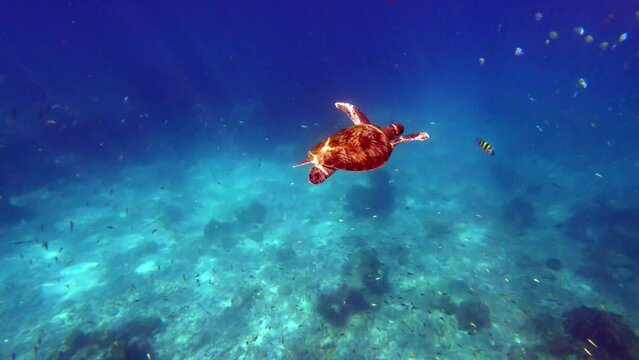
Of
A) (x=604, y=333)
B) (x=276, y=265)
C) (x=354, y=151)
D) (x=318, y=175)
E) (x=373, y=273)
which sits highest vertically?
(x=276, y=265)

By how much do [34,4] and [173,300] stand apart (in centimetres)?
5983

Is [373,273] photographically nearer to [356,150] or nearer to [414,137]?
[414,137]

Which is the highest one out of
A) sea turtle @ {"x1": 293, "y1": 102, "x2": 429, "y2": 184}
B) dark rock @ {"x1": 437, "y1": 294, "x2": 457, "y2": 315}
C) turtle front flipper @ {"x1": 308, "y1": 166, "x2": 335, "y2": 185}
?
sea turtle @ {"x1": 293, "y1": 102, "x2": 429, "y2": 184}

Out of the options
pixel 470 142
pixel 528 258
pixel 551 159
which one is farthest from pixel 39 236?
pixel 551 159

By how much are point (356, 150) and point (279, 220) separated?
20.4 meters

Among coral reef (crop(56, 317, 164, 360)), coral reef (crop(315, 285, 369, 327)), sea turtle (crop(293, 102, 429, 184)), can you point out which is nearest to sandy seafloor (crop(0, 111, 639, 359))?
coral reef (crop(56, 317, 164, 360))

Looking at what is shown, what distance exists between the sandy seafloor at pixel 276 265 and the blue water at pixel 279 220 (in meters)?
0.14

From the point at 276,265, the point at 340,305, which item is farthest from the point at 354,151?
the point at 276,265

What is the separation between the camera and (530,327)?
13.6 m

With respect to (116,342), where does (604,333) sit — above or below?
below

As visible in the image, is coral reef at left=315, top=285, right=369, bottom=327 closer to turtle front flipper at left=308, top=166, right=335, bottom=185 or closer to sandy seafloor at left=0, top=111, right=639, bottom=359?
sandy seafloor at left=0, top=111, right=639, bottom=359

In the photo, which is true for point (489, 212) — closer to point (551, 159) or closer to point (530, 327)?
point (530, 327)

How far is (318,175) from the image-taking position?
4.17 meters

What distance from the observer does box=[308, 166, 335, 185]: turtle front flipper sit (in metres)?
4.00
